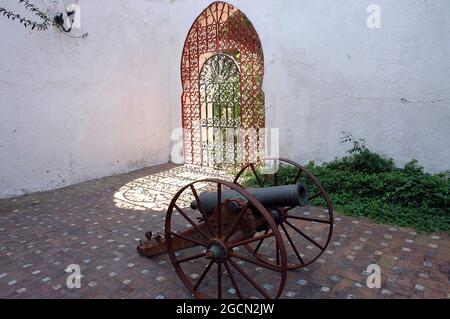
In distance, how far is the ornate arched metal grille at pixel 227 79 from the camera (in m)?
6.75

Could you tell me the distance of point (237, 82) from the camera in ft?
23.0

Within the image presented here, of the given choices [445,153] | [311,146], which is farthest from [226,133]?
[445,153]

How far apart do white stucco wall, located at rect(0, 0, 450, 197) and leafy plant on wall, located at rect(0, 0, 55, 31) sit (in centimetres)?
13

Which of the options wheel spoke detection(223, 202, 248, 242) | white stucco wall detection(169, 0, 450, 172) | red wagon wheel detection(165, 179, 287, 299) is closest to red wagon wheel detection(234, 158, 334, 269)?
red wagon wheel detection(165, 179, 287, 299)

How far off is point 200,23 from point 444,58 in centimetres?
463

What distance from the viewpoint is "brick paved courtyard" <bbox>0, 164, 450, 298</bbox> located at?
302 centimetres

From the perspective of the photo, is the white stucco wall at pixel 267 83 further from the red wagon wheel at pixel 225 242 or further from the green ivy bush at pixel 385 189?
the red wagon wheel at pixel 225 242

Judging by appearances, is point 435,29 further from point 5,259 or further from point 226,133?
point 5,259

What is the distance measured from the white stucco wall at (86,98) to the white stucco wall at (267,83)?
0.06 feet

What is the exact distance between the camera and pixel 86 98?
676 cm

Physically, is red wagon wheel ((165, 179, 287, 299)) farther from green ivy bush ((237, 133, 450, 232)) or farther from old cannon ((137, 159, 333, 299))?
green ivy bush ((237, 133, 450, 232))

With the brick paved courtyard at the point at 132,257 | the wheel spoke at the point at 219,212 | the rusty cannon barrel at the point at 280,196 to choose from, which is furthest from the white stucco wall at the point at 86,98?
the wheel spoke at the point at 219,212

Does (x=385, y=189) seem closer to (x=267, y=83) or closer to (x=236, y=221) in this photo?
(x=267, y=83)

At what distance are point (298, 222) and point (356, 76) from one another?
2.59 m
